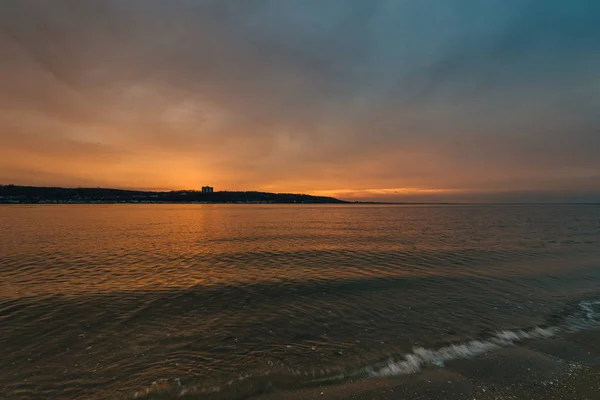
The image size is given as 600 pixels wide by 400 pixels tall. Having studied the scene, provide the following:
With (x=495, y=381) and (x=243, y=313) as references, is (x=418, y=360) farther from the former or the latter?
(x=243, y=313)

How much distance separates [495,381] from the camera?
9.51 metres

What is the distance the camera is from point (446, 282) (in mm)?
22750

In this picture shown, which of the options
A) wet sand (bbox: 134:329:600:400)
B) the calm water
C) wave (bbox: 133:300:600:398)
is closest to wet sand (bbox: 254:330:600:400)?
wet sand (bbox: 134:329:600:400)

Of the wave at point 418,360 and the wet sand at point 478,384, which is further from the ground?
the wet sand at point 478,384

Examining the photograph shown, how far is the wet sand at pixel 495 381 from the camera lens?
8.82 meters

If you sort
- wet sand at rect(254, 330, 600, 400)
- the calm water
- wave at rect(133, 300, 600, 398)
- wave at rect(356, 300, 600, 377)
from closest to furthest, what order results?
wet sand at rect(254, 330, 600, 400)
wave at rect(133, 300, 600, 398)
the calm water
wave at rect(356, 300, 600, 377)

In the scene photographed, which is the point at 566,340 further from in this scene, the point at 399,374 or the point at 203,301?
the point at 203,301

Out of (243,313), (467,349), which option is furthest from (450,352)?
(243,313)

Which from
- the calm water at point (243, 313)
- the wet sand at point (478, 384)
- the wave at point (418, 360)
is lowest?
the calm water at point (243, 313)

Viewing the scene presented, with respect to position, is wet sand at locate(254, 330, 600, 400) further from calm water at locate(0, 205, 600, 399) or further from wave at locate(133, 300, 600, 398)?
calm water at locate(0, 205, 600, 399)

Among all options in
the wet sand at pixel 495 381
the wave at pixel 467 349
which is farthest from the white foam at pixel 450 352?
the wet sand at pixel 495 381

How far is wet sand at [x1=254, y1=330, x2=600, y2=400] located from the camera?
8.82 metres

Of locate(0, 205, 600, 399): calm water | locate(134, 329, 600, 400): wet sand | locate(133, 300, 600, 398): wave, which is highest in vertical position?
locate(134, 329, 600, 400): wet sand

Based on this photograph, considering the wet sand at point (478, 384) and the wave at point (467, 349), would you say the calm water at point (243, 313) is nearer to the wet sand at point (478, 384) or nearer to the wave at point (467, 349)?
the wave at point (467, 349)
